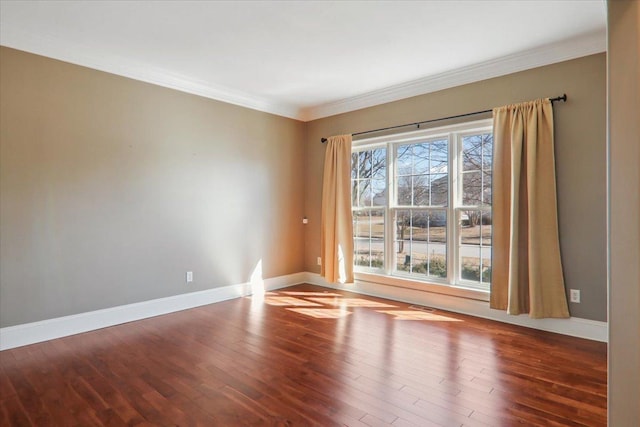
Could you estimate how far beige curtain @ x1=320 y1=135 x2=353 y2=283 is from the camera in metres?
5.05

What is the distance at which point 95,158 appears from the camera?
3.52 meters

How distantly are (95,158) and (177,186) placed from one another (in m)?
0.90

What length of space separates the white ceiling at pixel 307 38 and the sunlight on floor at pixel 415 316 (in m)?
2.71

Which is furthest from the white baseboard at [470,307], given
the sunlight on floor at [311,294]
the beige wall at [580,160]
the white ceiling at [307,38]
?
the white ceiling at [307,38]

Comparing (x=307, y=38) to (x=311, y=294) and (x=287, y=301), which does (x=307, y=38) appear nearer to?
(x=287, y=301)

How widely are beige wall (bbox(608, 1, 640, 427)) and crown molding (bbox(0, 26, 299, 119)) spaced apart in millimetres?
4022

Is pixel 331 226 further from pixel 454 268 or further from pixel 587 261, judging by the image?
pixel 587 261

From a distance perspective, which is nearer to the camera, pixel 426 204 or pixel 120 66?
pixel 120 66

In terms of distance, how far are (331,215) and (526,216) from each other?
2572mm

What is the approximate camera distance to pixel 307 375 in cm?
255

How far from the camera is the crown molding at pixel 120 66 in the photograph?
3.07 m

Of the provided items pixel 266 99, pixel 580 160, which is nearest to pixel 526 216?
pixel 580 160

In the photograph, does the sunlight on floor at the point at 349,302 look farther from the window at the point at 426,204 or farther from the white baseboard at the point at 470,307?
the window at the point at 426,204

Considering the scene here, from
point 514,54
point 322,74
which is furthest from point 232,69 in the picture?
point 514,54
